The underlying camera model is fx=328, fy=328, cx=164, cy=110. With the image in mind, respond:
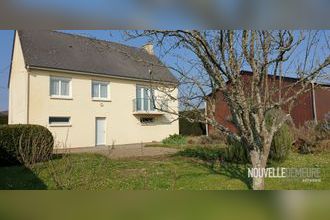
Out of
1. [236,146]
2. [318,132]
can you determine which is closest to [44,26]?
[236,146]

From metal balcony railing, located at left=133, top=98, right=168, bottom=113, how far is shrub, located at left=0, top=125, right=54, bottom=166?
1.07m

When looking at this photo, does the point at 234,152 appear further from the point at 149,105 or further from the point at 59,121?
the point at 59,121

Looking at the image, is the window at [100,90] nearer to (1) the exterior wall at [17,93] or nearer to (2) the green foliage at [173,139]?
(1) the exterior wall at [17,93]

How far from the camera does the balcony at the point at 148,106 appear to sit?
3.76m

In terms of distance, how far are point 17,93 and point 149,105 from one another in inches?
67.6

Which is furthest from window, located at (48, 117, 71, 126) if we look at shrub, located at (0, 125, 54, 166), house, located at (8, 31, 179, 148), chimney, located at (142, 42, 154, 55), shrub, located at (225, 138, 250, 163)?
shrub, located at (225, 138, 250, 163)

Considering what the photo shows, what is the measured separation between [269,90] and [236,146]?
2.38 m

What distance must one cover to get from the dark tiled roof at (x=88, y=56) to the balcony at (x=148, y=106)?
27cm

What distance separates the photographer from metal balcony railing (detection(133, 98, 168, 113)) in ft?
12.3

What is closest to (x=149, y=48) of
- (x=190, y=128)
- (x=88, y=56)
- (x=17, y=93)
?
(x=88, y=56)

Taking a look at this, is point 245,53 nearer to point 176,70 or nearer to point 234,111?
point 234,111

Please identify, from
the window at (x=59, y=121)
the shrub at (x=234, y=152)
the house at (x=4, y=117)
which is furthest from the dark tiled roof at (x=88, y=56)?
the shrub at (x=234, y=152)

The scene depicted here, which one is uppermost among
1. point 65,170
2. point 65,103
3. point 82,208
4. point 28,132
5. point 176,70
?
point 176,70
